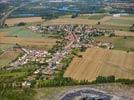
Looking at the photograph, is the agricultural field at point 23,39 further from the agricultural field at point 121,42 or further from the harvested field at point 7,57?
the agricultural field at point 121,42

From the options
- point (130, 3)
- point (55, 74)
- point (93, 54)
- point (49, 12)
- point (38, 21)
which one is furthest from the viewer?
point (130, 3)

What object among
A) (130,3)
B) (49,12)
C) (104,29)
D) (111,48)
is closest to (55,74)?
(111,48)

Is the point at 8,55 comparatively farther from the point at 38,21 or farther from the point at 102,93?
the point at 38,21

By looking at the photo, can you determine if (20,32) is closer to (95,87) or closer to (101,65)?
(101,65)

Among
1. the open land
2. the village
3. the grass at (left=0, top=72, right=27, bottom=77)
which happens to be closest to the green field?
the village

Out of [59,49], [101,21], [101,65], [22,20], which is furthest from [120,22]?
[101,65]

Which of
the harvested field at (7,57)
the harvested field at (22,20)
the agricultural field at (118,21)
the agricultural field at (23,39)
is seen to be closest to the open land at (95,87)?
the harvested field at (7,57)
